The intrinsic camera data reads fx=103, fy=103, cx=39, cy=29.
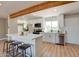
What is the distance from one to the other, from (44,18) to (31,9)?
14.5ft

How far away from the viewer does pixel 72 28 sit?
725 centimetres

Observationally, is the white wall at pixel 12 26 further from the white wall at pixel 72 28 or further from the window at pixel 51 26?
the white wall at pixel 72 28

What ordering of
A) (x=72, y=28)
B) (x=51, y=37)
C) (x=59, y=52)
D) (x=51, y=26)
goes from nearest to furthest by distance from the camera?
(x=59, y=52)
(x=72, y=28)
(x=51, y=37)
(x=51, y=26)

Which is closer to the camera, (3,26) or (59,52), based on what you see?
(59,52)

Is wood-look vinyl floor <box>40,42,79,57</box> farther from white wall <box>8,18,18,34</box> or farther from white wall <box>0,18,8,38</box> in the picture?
white wall <box>0,18,8,38</box>

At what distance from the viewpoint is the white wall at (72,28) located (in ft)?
23.1

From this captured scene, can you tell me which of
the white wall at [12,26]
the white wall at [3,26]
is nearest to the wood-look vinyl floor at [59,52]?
the white wall at [12,26]

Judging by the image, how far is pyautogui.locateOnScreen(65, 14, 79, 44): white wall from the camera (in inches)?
277

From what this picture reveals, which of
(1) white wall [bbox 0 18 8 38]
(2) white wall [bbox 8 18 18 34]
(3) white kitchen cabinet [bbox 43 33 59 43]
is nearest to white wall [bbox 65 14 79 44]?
(3) white kitchen cabinet [bbox 43 33 59 43]

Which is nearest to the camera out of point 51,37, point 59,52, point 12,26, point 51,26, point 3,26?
point 59,52

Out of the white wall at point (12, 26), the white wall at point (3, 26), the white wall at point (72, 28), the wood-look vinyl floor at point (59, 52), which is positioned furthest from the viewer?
the white wall at point (3, 26)

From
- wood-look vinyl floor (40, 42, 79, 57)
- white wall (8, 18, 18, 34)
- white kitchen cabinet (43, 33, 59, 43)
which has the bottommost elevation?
wood-look vinyl floor (40, 42, 79, 57)

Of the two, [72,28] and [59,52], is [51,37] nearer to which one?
[72,28]

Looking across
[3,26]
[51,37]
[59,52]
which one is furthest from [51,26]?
[3,26]
